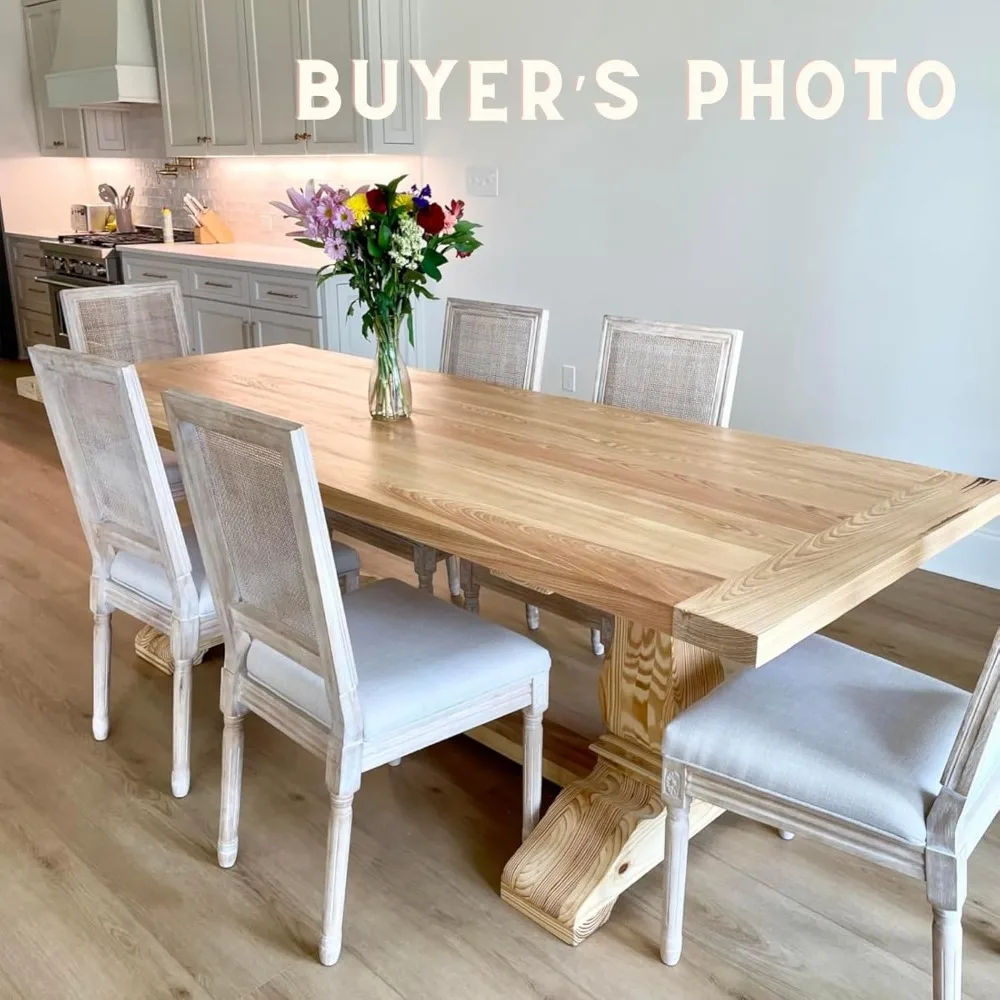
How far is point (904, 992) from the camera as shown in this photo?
5.40 feet

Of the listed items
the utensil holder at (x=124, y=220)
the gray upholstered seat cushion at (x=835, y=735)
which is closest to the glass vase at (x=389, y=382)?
the gray upholstered seat cushion at (x=835, y=735)

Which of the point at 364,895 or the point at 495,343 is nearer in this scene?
the point at 364,895

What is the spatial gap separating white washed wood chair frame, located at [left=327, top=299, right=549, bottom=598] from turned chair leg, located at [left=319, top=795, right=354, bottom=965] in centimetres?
112

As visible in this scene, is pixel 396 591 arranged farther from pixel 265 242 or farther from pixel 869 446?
pixel 265 242

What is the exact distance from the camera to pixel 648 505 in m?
1.74

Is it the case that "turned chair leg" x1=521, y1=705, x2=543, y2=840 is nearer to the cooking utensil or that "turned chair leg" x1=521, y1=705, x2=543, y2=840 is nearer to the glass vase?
the glass vase

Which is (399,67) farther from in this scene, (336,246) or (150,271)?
(336,246)

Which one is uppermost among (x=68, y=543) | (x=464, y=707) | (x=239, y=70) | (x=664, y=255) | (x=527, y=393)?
(x=239, y=70)

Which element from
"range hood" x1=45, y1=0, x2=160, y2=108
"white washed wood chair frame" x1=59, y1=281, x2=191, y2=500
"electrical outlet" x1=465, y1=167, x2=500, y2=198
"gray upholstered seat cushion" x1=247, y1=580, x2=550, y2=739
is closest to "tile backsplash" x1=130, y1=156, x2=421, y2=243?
"electrical outlet" x1=465, y1=167, x2=500, y2=198

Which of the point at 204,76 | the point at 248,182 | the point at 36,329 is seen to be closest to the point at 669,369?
the point at 204,76

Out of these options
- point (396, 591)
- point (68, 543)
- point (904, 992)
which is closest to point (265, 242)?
point (68, 543)

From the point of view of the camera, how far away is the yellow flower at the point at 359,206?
206 cm

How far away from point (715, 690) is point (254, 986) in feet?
2.98

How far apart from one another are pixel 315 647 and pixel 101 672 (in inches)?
39.1
